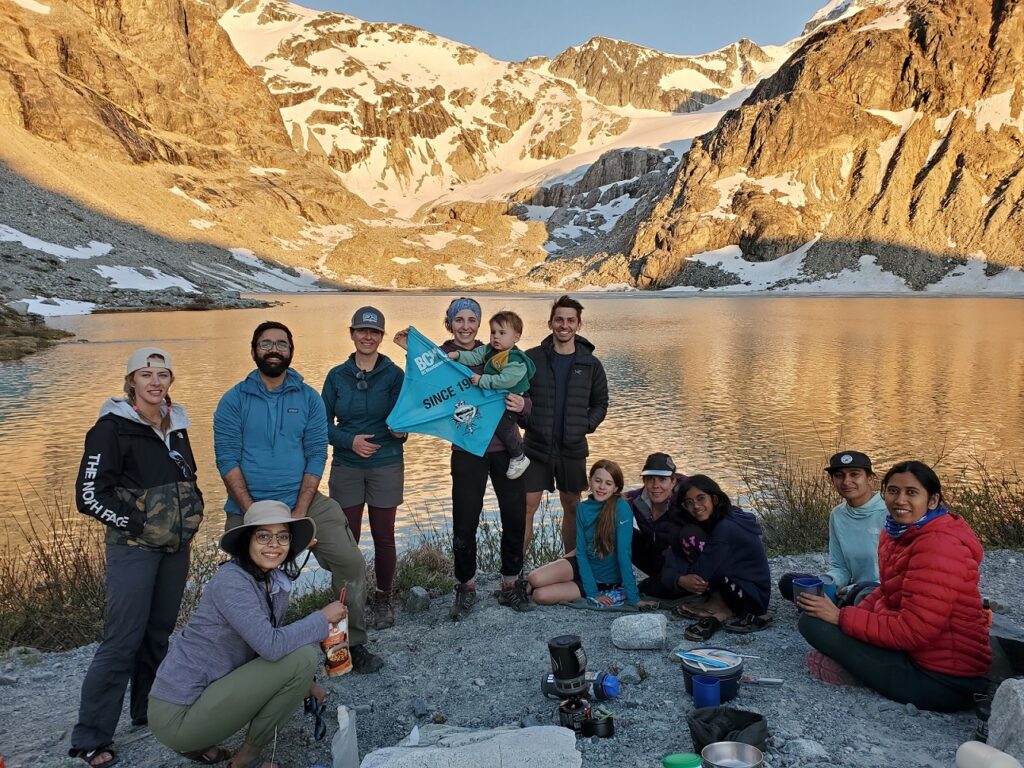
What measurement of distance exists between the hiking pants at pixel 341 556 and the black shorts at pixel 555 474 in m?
1.84

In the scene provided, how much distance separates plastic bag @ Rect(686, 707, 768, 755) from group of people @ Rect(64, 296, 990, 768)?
1015 millimetres

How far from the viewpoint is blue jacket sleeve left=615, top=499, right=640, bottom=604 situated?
573cm

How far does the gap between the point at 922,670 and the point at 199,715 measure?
3.95m

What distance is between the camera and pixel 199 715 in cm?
340

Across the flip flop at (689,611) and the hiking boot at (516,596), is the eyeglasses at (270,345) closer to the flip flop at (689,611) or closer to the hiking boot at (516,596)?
the hiking boot at (516,596)

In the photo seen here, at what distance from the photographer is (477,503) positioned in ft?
18.4

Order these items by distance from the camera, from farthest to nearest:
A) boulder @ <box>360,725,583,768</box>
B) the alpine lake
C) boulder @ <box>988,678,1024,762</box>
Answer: the alpine lake < boulder @ <box>360,725,583,768</box> < boulder @ <box>988,678,1024,762</box>

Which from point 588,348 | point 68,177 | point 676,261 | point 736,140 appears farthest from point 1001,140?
point 68,177

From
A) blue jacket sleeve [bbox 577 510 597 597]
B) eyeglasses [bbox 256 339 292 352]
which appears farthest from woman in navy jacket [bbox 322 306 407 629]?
blue jacket sleeve [bbox 577 510 597 597]

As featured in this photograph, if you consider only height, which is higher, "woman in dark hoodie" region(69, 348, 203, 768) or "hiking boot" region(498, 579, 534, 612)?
"woman in dark hoodie" region(69, 348, 203, 768)

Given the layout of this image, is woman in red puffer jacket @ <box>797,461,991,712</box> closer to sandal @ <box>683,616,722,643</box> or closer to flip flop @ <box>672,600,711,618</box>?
sandal @ <box>683,616,722,643</box>

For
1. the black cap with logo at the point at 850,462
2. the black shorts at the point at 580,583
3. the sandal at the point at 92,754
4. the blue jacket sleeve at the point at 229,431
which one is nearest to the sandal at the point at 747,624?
the black shorts at the point at 580,583

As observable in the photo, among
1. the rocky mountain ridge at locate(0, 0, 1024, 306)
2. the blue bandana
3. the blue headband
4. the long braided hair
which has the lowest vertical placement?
the long braided hair

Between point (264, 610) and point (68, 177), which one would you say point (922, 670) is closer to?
point (264, 610)
